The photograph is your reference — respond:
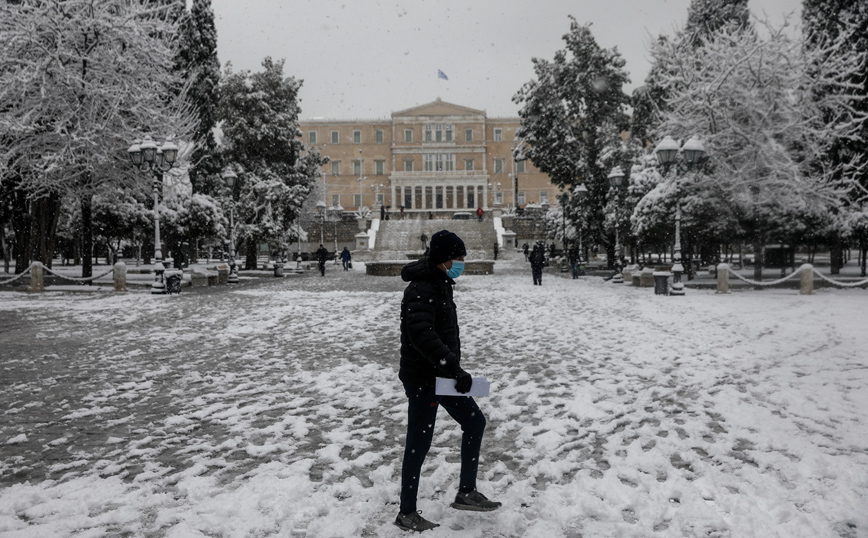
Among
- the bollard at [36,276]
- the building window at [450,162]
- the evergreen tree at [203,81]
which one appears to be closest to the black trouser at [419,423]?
the bollard at [36,276]

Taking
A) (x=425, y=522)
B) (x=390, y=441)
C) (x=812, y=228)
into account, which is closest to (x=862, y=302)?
(x=812, y=228)

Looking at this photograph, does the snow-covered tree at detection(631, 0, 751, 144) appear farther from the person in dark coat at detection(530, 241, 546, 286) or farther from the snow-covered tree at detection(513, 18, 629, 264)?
the person in dark coat at detection(530, 241, 546, 286)

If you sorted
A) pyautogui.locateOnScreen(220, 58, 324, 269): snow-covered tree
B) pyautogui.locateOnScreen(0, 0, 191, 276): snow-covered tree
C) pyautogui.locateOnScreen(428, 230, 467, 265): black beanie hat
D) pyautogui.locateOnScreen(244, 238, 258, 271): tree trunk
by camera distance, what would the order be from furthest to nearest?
pyautogui.locateOnScreen(244, 238, 258, 271): tree trunk → pyautogui.locateOnScreen(220, 58, 324, 269): snow-covered tree → pyautogui.locateOnScreen(0, 0, 191, 276): snow-covered tree → pyautogui.locateOnScreen(428, 230, 467, 265): black beanie hat

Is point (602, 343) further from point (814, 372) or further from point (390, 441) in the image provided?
point (390, 441)

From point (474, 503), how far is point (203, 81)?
33687 mm

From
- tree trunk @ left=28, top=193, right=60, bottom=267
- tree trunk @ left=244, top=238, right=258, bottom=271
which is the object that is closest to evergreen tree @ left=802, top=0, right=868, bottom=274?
tree trunk @ left=28, top=193, right=60, bottom=267

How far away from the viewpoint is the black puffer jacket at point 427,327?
342 cm

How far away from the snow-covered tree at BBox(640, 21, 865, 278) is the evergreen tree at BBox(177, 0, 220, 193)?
2261 centimetres

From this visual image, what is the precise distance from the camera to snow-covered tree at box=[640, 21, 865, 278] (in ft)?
67.2

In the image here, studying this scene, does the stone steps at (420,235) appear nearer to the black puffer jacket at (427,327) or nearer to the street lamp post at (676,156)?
the street lamp post at (676,156)

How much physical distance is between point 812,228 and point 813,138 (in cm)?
296

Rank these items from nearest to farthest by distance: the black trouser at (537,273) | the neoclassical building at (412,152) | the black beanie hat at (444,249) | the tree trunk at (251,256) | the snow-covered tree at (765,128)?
the black beanie hat at (444,249)
the snow-covered tree at (765,128)
the black trouser at (537,273)
the tree trunk at (251,256)
the neoclassical building at (412,152)

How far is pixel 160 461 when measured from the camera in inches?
186

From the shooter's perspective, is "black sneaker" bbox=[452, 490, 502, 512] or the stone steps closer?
"black sneaker" bbox=[452, 490, 502, 512]
